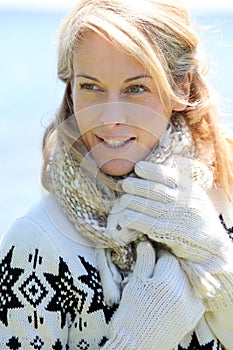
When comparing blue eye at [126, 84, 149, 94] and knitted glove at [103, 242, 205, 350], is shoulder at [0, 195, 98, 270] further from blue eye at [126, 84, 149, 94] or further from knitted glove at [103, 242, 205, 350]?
blue eye at [126, 84, 149, 94]

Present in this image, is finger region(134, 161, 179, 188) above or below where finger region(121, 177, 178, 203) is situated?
above

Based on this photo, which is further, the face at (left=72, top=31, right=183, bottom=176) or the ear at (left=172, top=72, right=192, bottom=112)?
the ear at (left=172, top=72, right=192, bottom=112)

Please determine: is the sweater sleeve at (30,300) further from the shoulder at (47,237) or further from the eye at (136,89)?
the eye at (136,89)

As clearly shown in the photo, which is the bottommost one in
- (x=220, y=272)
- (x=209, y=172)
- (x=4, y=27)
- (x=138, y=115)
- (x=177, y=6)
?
(x=4, y=27)

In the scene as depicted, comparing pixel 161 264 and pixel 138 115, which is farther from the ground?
pixel 138 115

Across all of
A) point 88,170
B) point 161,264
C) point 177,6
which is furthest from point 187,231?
point 177,6

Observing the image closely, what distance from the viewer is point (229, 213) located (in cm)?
271

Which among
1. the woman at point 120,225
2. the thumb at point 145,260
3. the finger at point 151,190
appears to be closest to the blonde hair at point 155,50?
the woman at point 120,225

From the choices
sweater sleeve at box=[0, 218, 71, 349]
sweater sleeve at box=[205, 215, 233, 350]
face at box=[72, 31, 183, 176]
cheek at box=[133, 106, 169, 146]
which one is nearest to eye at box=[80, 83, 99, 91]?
face at box=[72, 31, 183, 176]

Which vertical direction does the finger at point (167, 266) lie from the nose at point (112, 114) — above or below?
below

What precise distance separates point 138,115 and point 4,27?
11.7 m

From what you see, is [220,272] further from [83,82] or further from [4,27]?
[4,27]

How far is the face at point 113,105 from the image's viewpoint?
2451mm

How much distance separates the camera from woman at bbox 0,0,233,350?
2432mm
